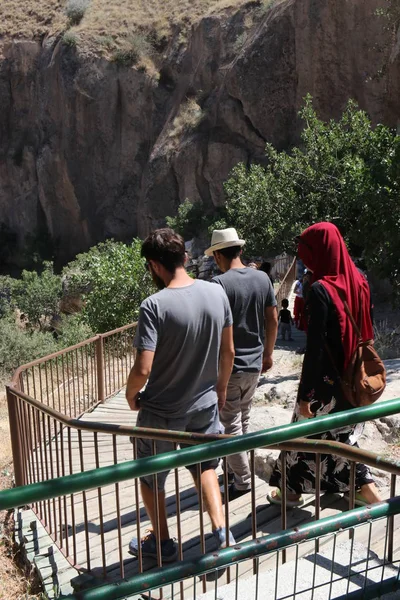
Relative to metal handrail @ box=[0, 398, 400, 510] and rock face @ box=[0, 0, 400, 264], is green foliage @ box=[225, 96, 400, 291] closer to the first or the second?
rock face @ box=[0, 0, 400, 264]

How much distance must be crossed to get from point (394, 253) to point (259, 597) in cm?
1089

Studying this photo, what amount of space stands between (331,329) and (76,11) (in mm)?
42472

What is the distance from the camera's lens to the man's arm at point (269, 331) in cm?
441

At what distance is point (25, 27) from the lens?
42062 millimetres

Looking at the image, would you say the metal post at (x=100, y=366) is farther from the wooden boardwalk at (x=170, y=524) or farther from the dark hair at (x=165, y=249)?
the dark hair at (x=165, y=249)

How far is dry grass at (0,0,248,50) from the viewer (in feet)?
123

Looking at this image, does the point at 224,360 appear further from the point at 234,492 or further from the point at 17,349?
the point at 17,349

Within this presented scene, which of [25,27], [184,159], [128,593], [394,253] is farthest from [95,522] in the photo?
[25,27]

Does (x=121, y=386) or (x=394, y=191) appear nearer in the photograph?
(x=121, y=386)

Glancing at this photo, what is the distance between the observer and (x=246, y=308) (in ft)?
14.0

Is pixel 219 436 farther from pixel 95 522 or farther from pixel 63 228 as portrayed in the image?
pixel 63 228

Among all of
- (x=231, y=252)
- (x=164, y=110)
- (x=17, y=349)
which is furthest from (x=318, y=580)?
(x=164, y=110)

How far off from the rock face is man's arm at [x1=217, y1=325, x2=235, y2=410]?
22018 mm

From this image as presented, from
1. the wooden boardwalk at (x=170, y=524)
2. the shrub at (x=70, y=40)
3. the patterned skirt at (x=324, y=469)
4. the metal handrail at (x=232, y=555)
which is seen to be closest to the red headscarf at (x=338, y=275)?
the patterned skirt at (x=324, y=469)
